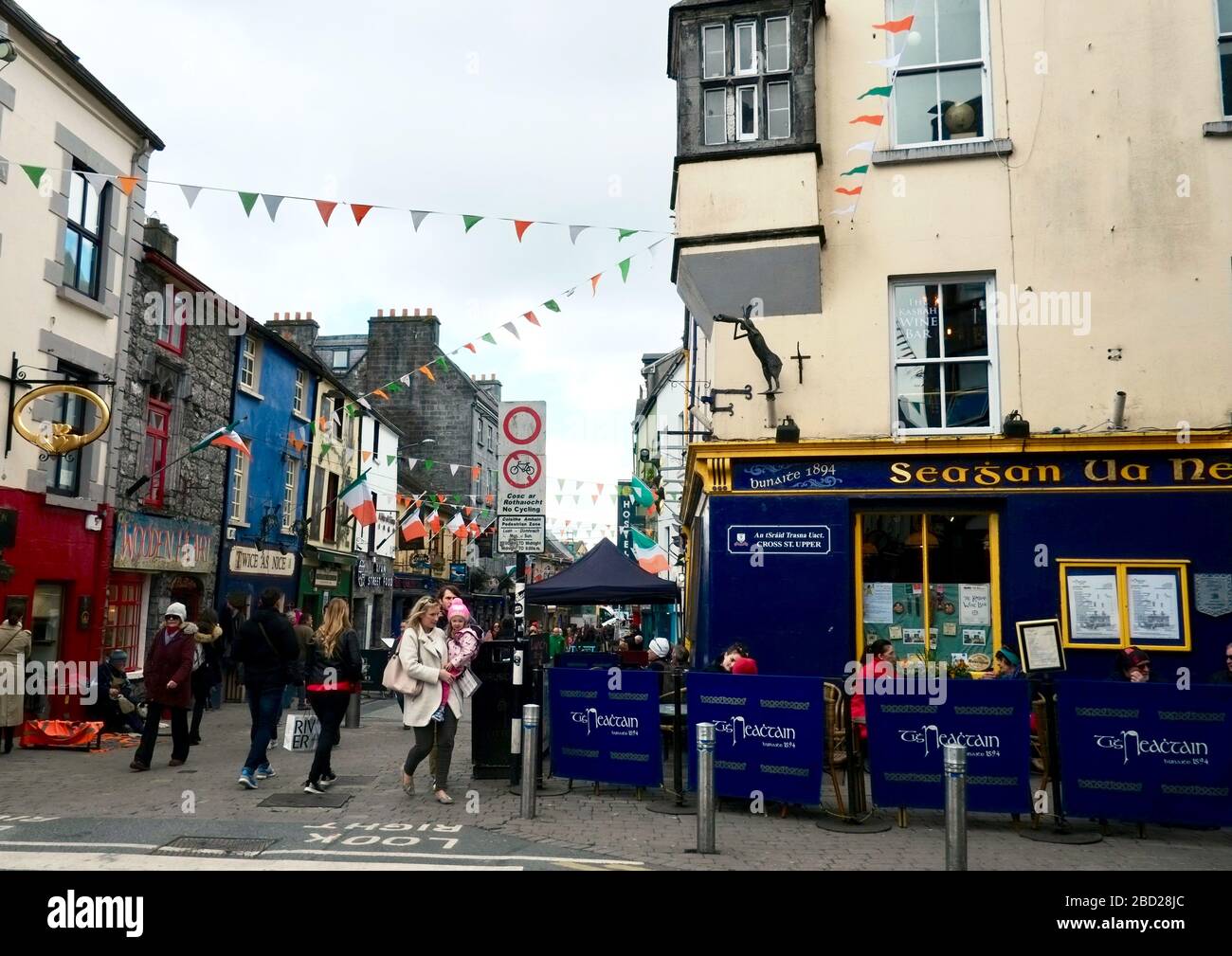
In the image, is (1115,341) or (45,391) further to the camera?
(45,391)

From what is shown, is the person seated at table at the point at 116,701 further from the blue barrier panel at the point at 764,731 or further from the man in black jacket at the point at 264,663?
the blue barrier panel at the point at 764,731

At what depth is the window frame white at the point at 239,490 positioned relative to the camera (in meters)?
21.3

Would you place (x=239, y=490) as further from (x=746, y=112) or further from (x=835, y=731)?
(x=835, y=731)

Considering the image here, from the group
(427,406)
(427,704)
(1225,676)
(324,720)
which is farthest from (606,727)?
(427,406)

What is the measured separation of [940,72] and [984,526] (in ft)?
18.2

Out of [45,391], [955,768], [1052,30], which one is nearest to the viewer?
[955,768]

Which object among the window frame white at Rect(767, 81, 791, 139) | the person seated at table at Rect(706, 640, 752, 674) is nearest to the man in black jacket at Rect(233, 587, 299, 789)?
the person seated at table at Rect(706, 640, 752, 674)

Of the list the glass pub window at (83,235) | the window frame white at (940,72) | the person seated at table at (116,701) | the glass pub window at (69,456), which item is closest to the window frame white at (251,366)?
the glass pub window at (83,235)

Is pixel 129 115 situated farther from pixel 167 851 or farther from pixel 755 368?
pixel 167 851

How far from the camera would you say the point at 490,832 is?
717 centimetres

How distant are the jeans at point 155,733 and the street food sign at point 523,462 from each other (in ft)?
14.2
